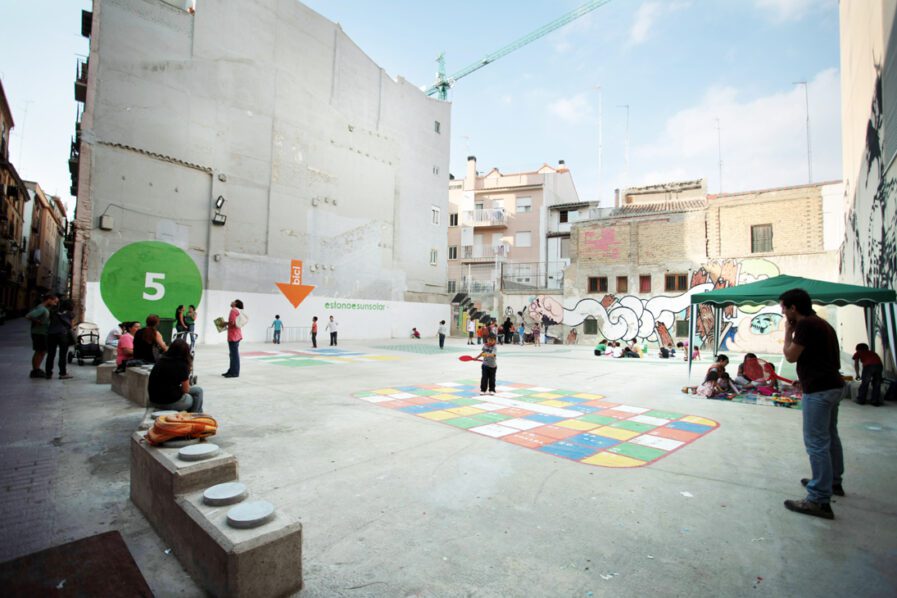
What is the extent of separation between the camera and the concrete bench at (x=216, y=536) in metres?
2.17

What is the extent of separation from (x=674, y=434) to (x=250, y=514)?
5.76 m

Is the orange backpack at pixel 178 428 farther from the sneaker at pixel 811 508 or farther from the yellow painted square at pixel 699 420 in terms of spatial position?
the yellow painted square at pixel 699 420

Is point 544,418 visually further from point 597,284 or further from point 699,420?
point 597,284

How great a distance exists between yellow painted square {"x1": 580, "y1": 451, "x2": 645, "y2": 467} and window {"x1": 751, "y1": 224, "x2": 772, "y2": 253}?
2408cm

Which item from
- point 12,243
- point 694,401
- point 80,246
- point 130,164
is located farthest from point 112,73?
point 12,243

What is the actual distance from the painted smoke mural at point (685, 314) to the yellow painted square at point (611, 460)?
2022 centimetres

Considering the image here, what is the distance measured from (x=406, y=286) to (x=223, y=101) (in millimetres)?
14768

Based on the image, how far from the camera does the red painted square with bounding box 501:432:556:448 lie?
18.0ft

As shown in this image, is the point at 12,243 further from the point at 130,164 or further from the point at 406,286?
the point at 406,286

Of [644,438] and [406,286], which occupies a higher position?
[406,286]

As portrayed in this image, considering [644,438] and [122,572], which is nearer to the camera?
[122,572]

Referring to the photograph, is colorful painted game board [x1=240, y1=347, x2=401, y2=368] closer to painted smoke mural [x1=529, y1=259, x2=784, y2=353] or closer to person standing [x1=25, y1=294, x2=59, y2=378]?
person standing [x1=25, y1=294, x2=59, y2=378]

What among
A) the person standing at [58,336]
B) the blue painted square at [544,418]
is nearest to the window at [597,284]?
the blue painted square at [544,418]

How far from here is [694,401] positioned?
8.94 metres
